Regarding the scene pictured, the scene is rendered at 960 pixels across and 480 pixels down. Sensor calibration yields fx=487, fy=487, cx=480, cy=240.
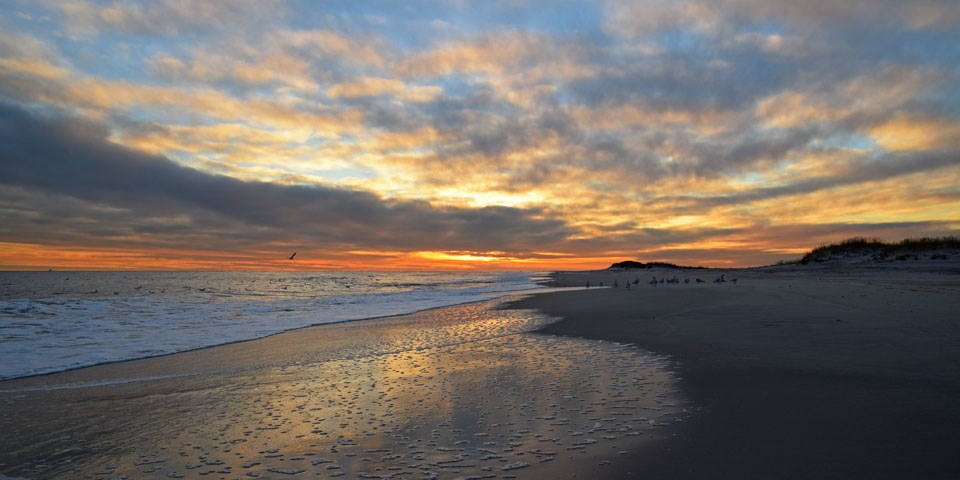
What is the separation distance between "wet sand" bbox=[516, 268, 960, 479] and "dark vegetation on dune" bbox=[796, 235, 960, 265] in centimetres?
2960

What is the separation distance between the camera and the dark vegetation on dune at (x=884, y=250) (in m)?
Result: 34.7

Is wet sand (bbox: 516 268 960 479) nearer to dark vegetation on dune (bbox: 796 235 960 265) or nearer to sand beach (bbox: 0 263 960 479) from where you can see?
sand beach (bbox: 0 263 960 479)

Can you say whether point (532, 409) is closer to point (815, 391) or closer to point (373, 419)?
point (373, 419)

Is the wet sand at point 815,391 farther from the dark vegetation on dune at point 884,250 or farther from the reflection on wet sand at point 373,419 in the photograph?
the dark vegetation on dune at point 884,250

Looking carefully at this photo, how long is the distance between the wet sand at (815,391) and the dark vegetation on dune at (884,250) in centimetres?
2960

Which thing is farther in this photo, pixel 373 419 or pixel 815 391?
pixel 815 391

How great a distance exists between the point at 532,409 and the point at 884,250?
45.7 m

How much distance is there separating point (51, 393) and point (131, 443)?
12.7ft

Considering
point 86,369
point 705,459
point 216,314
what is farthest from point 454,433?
point 216,314

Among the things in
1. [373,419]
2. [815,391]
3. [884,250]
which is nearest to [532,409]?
[373,419]

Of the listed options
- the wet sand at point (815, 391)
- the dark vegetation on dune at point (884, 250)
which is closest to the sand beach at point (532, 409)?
the wet sand at point (815, 391)

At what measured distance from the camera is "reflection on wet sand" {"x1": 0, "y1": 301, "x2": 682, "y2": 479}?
13.7 feet

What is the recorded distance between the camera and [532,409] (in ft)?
18.0

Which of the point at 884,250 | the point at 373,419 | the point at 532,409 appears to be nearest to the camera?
the point at 373,419
